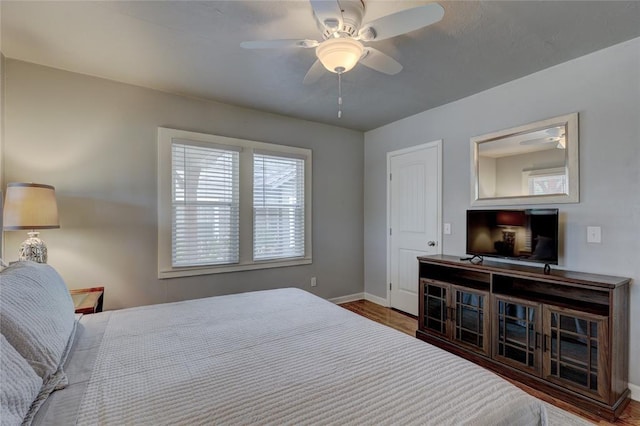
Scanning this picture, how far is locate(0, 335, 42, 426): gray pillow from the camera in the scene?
80cm

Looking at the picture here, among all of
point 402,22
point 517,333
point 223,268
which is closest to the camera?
point 402,22

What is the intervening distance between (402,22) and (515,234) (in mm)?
2036

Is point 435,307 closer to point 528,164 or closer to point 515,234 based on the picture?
point 515,234

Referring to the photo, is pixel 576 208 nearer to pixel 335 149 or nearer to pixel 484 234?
pixel 484 234

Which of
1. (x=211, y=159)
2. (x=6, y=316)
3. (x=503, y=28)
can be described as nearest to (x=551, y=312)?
(x=503, y=28)

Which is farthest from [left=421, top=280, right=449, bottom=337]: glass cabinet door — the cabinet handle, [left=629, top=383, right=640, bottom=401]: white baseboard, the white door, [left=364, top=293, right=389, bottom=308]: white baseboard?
[left=629, top=383, right=640, bottom=401]: white baseboard

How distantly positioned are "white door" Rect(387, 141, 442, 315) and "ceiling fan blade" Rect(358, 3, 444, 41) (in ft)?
7.00

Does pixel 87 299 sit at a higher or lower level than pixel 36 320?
lower

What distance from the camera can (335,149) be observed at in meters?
4.37

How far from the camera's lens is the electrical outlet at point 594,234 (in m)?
2.33

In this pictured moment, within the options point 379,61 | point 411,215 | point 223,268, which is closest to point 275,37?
point 379,61

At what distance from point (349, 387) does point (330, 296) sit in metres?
3.28

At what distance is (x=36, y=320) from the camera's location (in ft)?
3.77

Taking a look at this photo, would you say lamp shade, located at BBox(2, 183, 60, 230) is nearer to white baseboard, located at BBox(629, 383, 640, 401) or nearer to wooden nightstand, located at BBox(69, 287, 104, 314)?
wooden nightstand, located at BBox(69, 287, 104, 314)
